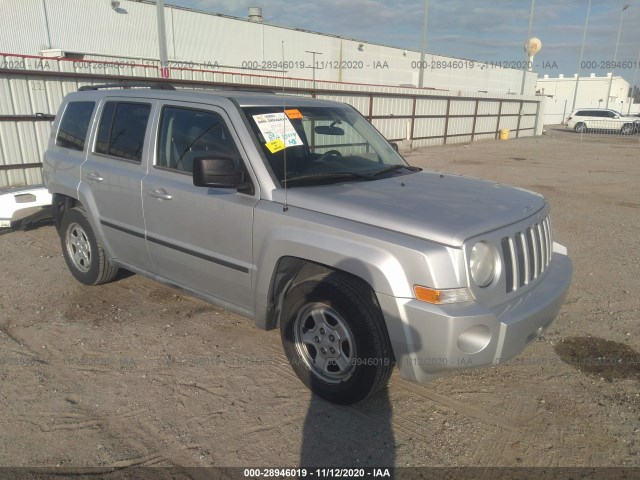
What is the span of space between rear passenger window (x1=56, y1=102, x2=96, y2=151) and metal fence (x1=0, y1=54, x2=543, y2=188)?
2504 mm

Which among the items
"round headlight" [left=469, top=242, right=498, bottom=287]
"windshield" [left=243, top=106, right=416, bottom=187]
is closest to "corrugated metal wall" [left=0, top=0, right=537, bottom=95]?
"windshield" [left=243, top=106, right=416, bottom=187]

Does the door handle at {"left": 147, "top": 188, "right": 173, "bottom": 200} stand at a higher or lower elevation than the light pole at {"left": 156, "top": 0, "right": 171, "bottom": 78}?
lower

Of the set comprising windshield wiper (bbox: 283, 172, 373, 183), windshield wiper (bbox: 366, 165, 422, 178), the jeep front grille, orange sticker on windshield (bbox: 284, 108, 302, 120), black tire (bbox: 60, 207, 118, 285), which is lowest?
black tire (bbox: 60, 207, 118, 285)

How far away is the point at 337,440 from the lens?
2900mm

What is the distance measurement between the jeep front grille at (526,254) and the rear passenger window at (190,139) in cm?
190

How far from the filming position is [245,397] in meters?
3.31

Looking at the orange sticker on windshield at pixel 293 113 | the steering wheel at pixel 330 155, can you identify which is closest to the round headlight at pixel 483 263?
the steering wheel at pixel 330 155

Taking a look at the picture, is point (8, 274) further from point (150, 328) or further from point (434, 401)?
point (434, 401)

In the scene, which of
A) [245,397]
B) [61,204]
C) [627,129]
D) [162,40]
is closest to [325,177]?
[245,397]

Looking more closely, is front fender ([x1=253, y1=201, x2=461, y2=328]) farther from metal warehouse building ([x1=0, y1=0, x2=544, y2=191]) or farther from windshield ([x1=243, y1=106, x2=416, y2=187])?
metal warehouse building ([x1=0, y1=0, x2=544, y2=191])

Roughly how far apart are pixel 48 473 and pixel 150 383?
2.97ft

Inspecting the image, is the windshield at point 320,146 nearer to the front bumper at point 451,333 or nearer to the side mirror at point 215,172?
the side mirror at point 215,172

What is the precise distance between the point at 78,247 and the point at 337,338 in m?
3.38

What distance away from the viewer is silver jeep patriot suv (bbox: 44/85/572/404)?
268cm
